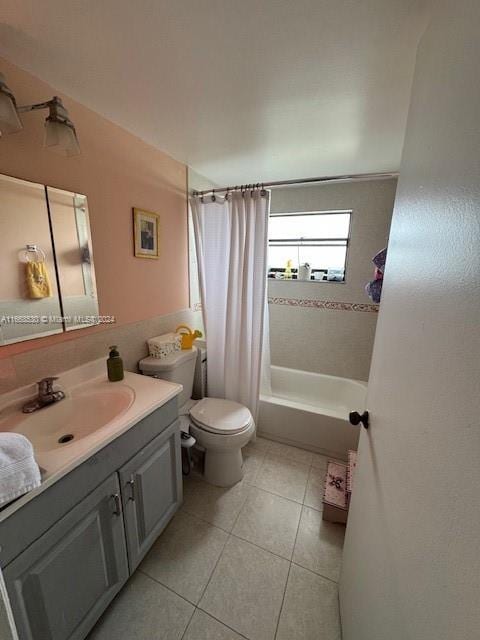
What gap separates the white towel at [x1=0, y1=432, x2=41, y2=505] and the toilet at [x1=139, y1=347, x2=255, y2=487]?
888 millimetres

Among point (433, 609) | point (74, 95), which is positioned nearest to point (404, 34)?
point (74, 95)

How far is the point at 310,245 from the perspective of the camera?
2477 mm

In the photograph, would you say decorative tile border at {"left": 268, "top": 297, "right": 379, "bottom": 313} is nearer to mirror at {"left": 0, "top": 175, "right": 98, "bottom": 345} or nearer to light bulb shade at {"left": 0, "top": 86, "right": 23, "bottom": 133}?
mirror at {"left": 0, "top": 175, "right": 98, "bottom": 345}

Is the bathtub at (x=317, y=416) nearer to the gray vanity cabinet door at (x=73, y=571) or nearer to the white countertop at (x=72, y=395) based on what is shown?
the white countertop at (x=72, y=395)

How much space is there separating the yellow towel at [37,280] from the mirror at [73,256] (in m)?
0.06

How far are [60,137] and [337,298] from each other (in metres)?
2.22

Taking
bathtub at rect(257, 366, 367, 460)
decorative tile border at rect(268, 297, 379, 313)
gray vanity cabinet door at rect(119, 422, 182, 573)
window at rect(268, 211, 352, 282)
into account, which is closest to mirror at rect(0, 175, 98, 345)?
gray vanity cabinet door at rect(119, 422, 182, 573)

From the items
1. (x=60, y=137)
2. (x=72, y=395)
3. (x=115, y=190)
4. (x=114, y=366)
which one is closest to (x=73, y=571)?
(x=72, y=395)

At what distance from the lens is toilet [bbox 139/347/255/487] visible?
152 cm

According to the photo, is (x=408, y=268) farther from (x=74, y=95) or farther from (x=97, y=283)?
(x=74, y=95)

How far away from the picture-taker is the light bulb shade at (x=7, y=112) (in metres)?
0.78

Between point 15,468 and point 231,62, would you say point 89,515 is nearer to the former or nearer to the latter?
point 15,468

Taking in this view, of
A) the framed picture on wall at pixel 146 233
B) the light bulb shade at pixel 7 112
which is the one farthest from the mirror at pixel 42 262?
the framed picture on wall at pixel 146 233

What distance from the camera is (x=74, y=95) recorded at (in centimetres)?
110
